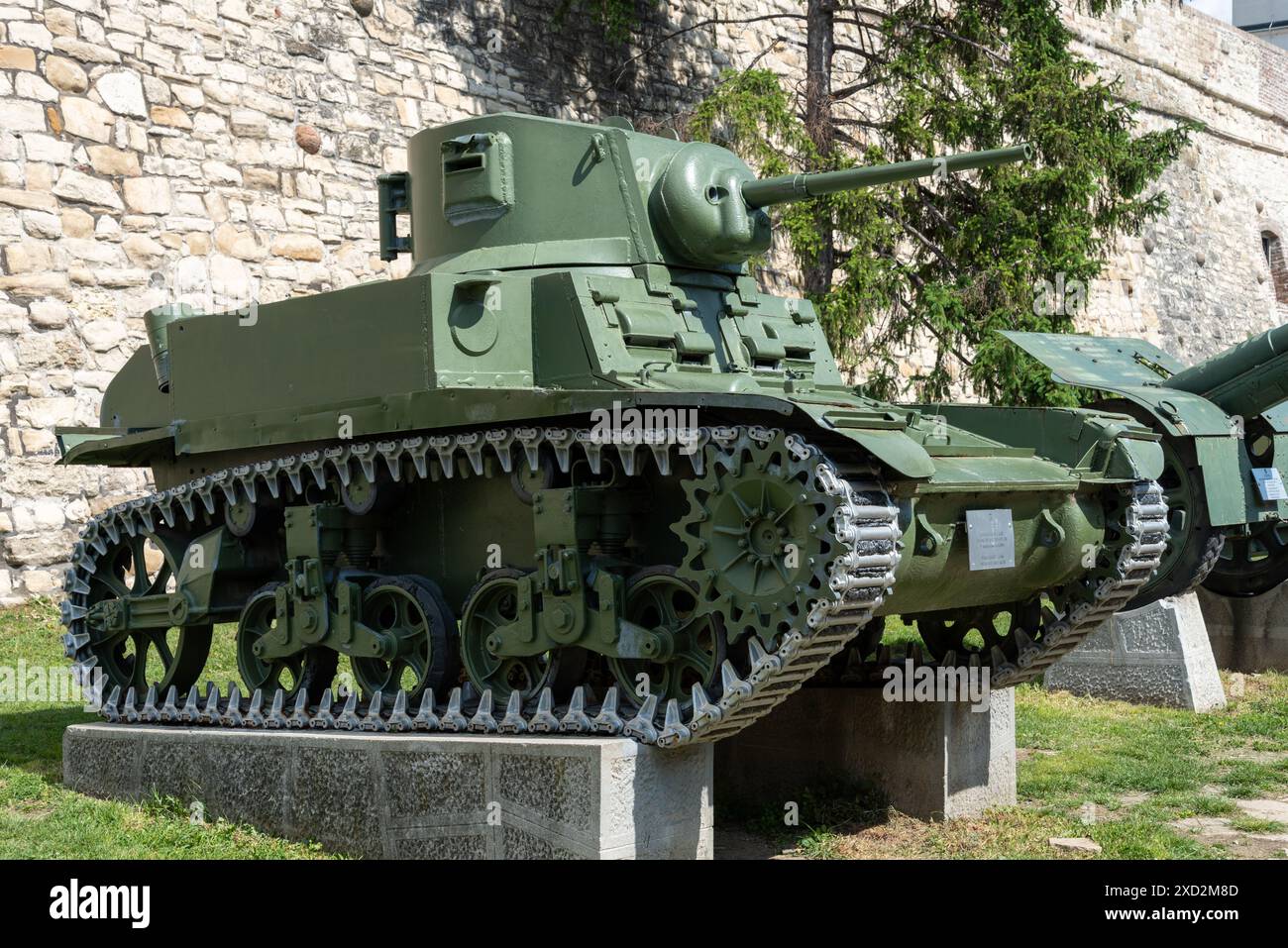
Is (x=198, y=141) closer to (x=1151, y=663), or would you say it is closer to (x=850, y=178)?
(x=850, y=178)

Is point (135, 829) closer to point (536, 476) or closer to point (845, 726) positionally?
point (536, 476)

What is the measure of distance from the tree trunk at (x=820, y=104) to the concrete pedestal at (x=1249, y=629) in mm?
4997

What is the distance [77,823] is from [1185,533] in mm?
8218

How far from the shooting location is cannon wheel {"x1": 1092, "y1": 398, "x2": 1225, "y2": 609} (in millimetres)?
11578

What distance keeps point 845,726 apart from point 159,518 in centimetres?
417

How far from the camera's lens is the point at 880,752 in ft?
27.5

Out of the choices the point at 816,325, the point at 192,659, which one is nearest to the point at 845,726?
the point at 816,325

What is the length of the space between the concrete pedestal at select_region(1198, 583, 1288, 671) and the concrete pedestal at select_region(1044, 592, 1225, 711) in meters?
1.84

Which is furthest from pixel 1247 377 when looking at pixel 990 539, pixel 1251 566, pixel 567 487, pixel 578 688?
pixel 578 688

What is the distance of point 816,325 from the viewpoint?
28.6 feet

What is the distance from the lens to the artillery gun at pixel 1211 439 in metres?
11.6

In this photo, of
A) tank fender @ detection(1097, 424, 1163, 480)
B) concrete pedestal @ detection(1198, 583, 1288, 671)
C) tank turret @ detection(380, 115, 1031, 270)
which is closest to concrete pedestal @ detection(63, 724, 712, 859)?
tank turret @ detection(380, 115, 1031, 270)

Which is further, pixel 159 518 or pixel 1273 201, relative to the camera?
pixel 1273 201
